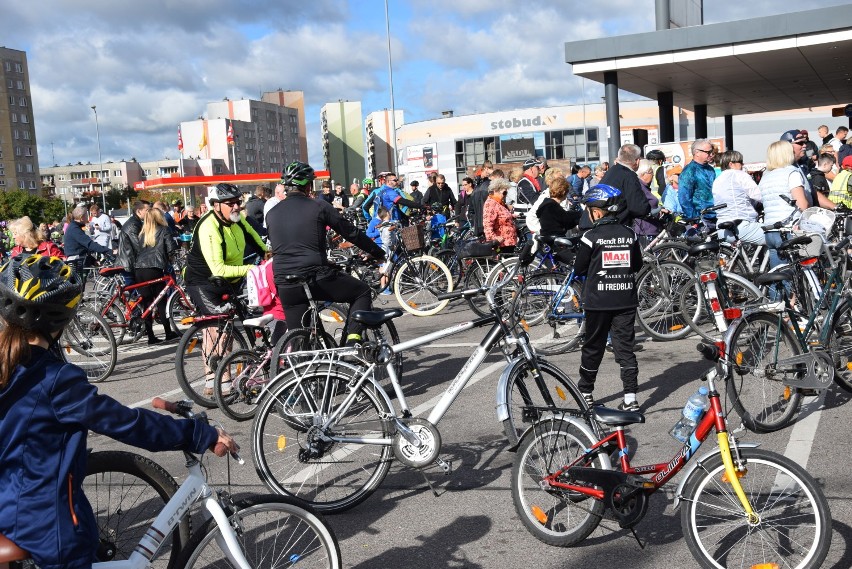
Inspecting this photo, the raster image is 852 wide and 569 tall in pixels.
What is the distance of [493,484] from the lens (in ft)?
16.4

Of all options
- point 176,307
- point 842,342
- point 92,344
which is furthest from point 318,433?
point 176,307

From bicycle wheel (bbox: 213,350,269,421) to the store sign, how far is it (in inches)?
2892

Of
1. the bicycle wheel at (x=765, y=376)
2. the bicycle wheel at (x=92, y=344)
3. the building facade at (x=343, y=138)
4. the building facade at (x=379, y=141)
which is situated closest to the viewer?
the bicycle wheel at (x=765, y=376)

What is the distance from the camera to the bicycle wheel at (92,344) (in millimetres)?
8789

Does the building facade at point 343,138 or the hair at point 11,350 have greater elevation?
the building facade at point 343,138

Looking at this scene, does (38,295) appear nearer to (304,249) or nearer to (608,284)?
(304,249)

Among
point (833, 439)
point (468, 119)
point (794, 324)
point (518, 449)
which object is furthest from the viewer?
point (468, 119)

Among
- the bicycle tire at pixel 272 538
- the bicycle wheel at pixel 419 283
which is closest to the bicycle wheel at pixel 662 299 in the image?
the bicycle wheel at pixel 419 283

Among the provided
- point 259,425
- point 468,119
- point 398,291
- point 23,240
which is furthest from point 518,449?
point 468,119

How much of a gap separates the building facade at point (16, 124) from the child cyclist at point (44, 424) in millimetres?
140086

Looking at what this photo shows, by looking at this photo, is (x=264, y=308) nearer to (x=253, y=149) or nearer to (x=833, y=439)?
(x=833, y=439)

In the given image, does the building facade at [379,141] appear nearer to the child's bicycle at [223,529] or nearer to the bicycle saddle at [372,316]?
the bicycle saddle at [372,316]

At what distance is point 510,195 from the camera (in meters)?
13.6

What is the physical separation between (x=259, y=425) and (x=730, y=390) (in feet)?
10.2
